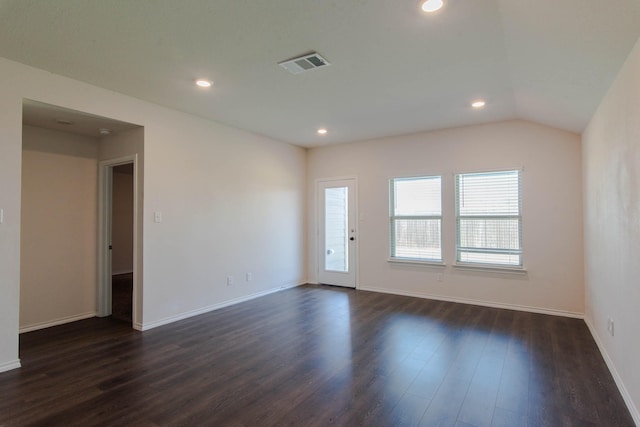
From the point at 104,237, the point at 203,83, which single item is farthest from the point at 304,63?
the point at 104,237

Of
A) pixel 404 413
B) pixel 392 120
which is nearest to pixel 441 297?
pixel 392 120

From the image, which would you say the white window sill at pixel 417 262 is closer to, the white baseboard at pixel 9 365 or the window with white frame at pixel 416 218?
the window with white frame at pixel 416 218

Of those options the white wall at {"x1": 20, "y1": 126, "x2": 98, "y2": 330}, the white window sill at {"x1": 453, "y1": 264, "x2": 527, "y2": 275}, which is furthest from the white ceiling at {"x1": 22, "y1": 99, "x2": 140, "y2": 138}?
the white window sill at {"x1": 453, "y1": 264, "x2": 527, "y2": 275}

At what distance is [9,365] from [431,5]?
4.27 m

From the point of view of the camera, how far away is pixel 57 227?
4.23m

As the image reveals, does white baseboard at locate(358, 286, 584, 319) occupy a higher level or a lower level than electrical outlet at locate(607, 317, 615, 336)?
lower

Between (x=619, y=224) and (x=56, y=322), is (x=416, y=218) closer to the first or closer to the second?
(x=619, y=224)

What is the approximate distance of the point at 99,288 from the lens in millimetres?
4590

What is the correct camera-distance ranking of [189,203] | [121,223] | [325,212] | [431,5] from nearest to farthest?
[431,5]
[189,203]
[325,212]
[121,223]

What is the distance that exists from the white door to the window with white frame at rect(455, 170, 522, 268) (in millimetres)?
1806

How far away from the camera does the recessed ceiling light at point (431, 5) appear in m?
2.10

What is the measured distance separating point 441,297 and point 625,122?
3437 mm

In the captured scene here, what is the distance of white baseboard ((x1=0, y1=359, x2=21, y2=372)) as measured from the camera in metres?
2.86

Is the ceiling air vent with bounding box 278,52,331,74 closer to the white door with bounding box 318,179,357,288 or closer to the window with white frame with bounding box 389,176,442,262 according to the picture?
the window with white frame with bounding box 389,176,442,262
